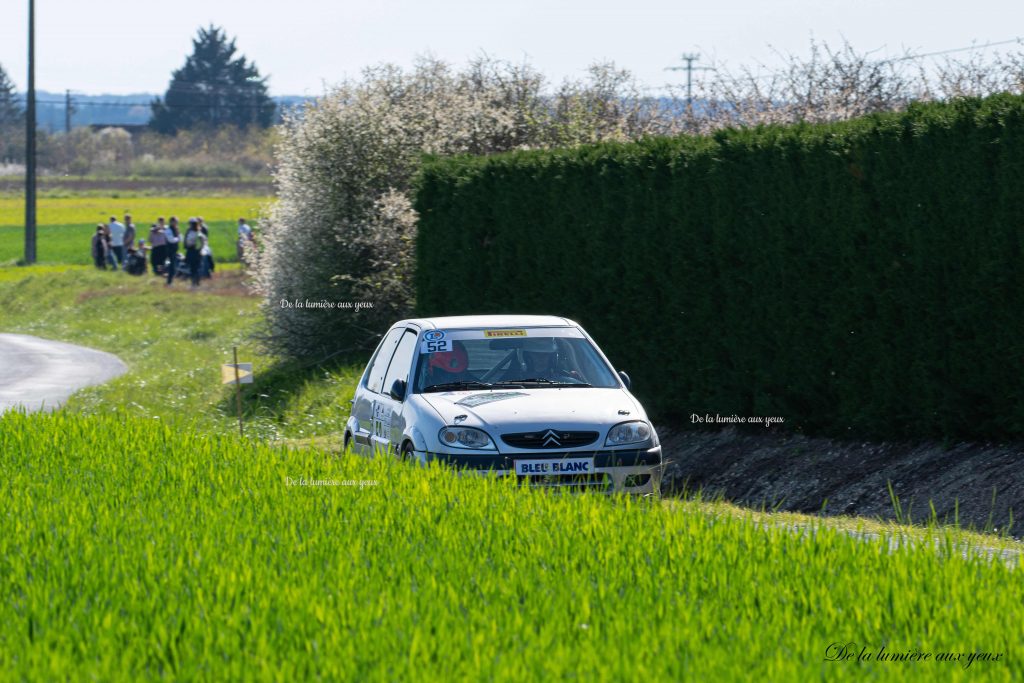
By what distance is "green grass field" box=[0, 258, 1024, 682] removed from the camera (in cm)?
556

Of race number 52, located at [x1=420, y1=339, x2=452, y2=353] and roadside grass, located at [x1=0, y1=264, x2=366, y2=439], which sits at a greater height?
race number 52, located at [x1=420, y1=339, x2=452, y2=353]

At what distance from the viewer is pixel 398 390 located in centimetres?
1257

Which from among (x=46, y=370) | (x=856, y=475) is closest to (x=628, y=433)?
(x=856, y=475)

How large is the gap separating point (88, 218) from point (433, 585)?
278ft

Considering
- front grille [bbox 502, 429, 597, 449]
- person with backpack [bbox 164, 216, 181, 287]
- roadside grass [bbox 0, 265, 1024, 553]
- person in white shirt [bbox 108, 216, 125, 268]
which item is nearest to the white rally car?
front grille [bbox 502, 429, 597, 449]

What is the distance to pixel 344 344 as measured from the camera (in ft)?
89.4

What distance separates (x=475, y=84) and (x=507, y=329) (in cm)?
1876

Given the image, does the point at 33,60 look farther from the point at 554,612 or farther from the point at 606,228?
the point at 554,612

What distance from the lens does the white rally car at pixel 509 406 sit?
1152cm

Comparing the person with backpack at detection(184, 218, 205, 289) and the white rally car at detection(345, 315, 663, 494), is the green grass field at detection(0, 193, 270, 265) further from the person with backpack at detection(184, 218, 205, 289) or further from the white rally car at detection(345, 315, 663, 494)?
the white rally car at detection(345, 315, 663, 494)

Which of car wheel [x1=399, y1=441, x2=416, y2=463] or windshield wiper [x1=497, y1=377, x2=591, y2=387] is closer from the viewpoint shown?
car wheel [x1=399, y1=441, x2=416, y2=463]

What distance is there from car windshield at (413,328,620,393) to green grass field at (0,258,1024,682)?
67.8 inches

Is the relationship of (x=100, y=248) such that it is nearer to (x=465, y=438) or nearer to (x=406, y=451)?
(x=406, y=451)

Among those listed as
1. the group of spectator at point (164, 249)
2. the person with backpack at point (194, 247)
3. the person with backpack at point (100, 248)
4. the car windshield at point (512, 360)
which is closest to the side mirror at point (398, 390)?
the car windshield at point (512, 360)
